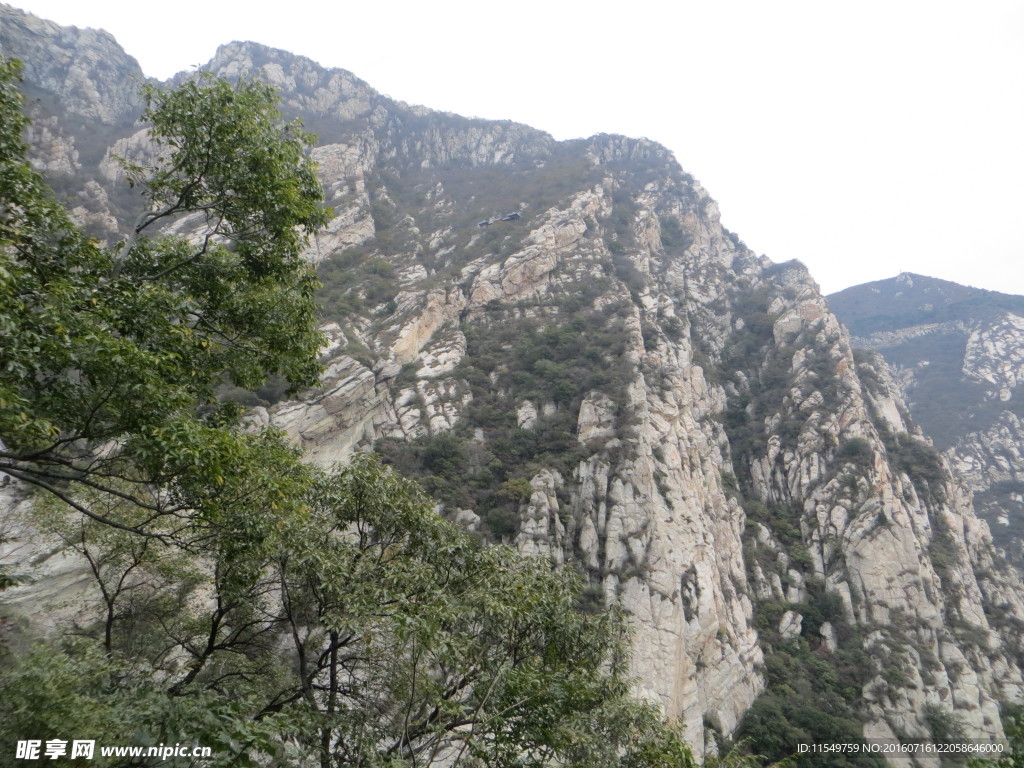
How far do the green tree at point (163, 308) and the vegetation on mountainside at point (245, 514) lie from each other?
4 cm

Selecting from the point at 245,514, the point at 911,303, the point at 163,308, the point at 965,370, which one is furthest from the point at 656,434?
the point at 911,303

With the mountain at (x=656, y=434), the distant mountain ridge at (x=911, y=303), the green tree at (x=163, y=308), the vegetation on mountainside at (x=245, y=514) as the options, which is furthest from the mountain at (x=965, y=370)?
the green tree at (x=163, y=308)

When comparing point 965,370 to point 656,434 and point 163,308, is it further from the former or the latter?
point 163,308

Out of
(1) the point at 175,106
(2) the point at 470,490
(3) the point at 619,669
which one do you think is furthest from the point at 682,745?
(2) the point at 470,490

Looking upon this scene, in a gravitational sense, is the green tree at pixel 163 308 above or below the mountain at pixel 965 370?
below

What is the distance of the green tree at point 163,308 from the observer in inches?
208

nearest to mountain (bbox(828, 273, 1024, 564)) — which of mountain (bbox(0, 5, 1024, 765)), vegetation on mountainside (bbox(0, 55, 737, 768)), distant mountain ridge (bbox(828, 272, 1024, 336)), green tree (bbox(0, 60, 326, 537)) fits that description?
distant mountain ridge (bbox(828, 272, 1024, 336))

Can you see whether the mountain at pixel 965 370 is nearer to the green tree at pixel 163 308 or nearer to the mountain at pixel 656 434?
the mountain at pixel 656 434

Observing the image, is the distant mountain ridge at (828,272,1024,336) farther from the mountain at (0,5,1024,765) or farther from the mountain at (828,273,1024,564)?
the mountain at (0,5,1024,765)

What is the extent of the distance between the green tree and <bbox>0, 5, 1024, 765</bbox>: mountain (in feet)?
31.7

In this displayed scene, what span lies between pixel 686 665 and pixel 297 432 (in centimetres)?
2664

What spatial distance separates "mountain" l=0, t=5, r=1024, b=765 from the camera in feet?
102

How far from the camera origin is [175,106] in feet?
26.4

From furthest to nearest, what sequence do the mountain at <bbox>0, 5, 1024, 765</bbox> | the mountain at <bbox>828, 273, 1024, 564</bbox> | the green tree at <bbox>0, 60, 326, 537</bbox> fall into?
the mountain at <bbox>828, 273, 1024, 564</bbox> → the mountain at <bbox>0, 5, 1024, 765</bbox> → the green tree at <bbox>0, 60, 326, 537</bbox>
